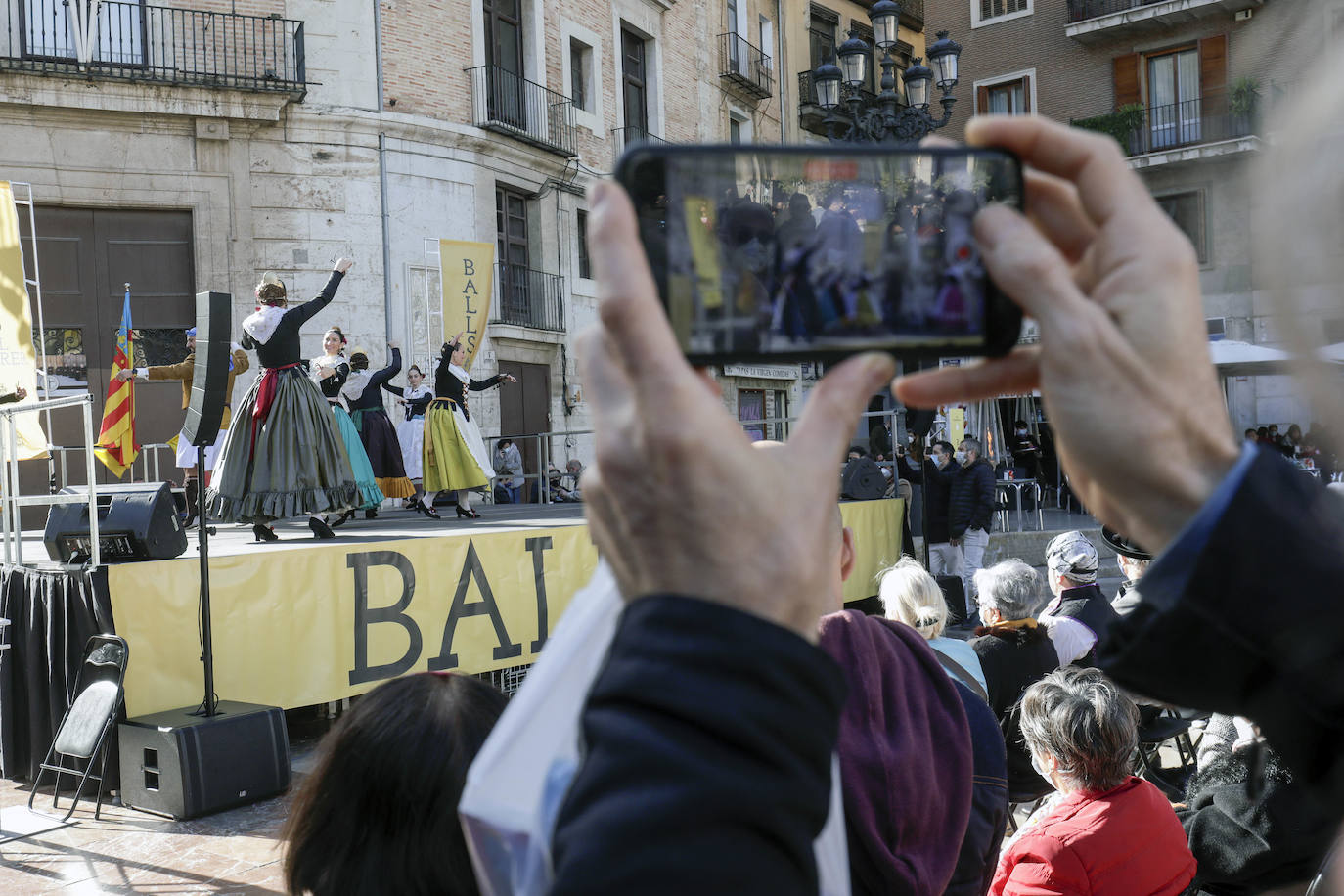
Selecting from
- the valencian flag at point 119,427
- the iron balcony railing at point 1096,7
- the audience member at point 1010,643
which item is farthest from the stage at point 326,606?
the iron balcony railing at point 1096,7

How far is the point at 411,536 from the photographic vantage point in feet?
23.9

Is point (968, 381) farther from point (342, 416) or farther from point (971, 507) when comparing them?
point (971, 507)

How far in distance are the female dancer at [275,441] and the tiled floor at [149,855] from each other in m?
2.36

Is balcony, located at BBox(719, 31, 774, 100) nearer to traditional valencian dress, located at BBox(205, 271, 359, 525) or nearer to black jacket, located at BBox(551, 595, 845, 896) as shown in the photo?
traditional valencian dress, located at BBox(205, 271, 359, 525)

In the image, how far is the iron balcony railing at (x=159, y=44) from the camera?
14.5 metres

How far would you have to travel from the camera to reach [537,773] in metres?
0.86

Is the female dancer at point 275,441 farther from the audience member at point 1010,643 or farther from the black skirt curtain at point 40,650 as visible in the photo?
the audience member at point 1010,643

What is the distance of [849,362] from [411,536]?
674 cm

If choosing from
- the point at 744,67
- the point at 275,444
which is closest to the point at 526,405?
the point at 744,67

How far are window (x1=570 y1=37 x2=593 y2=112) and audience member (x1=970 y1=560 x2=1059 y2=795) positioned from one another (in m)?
17.7

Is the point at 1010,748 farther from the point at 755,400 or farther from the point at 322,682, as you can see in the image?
the point at 755,400

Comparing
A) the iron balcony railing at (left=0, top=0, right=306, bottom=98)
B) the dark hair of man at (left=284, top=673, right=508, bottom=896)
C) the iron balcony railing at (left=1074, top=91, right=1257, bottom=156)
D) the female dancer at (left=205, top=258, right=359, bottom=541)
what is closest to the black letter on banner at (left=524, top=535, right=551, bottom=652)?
the female dancer at (left=205, top=258, right=359, bottom=541)

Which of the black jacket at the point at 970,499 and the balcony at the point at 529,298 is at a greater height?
the balcony at the point at 529,298

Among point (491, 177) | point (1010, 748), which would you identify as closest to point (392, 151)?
point (491, 177)
